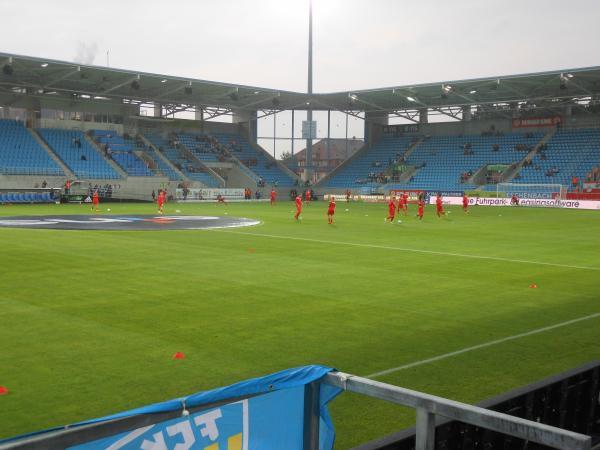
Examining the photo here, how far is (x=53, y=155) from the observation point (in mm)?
61969

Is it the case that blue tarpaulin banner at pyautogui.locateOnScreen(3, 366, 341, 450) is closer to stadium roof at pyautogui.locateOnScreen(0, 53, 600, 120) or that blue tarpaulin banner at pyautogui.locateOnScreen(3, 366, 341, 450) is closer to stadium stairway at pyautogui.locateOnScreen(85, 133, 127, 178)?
stadium roof at pyautogui.locateOnScreen(0, 53, 600, 120)

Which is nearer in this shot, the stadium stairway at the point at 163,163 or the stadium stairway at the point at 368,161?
the stadium stairway at the point at 163,163

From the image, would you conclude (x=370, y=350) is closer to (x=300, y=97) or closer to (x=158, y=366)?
(x=158, y=366)

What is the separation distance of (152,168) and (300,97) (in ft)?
58.9

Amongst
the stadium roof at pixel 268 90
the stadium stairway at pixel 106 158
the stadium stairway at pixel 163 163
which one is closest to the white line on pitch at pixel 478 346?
the stadium roof at pixel 268 90

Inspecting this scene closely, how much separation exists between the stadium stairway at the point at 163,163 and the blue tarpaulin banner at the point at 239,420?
215 ft

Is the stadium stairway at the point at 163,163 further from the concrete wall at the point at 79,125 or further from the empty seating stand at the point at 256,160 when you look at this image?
the empty seating stand at the point at 256,160

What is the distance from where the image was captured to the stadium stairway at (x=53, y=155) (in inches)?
2362

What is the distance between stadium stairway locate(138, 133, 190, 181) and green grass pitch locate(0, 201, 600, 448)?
151 feet

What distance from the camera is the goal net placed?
60.2m

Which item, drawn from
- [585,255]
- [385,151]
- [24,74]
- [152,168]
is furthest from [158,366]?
[385,151]

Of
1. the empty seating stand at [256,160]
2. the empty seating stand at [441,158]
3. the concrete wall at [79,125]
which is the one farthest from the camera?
the empty seating stand at [256,160]

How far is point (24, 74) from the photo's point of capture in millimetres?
57719

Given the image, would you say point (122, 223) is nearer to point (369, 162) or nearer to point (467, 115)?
point (369, 162)
